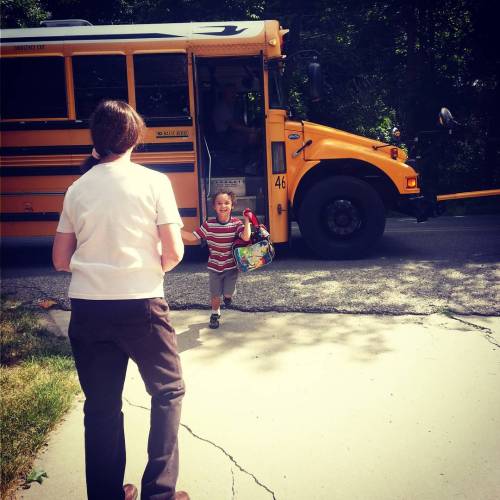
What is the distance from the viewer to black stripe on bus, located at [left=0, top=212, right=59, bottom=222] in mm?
6852

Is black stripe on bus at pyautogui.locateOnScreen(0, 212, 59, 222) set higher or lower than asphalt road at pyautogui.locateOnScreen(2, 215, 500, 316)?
higher

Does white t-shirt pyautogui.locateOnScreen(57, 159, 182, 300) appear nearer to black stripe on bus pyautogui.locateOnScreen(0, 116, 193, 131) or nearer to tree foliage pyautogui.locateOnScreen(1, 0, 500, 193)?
black stripe on bus pyautogui.locateOnScreen(0, 116, 193, 131)

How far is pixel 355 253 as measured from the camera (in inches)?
265

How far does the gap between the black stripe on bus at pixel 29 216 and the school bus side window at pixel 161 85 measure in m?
1.63

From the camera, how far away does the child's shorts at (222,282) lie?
446cm

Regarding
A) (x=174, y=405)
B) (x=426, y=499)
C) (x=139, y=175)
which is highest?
(x=139, y=175)

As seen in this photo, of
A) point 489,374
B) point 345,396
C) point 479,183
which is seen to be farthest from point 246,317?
point 479,183

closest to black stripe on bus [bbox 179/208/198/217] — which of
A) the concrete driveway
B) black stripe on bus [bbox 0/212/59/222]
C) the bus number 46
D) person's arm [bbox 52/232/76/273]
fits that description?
the bus number 46

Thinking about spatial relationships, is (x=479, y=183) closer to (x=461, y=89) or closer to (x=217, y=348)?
(x=461, y=89)

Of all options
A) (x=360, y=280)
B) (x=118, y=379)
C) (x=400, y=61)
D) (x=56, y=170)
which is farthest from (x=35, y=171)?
(x=400, y=61)

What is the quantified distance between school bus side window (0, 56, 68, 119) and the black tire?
9.89ft

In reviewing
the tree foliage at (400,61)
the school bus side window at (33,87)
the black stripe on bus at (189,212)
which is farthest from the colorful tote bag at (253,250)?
the tree foliage at (400,61)

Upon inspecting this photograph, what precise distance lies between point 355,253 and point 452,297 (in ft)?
6.39

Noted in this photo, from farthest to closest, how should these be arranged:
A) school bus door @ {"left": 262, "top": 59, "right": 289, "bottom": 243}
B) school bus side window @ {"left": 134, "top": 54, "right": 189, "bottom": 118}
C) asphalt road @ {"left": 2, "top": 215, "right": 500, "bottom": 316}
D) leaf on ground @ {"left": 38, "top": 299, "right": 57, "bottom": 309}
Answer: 1. school bus door @ {"left": 262, "top": 59, "right": 289, "bottom": 243}
2. school bus side window @ {"left": 134, "top": 54, "right": 189, "bottom": 118}
3. leaf on ground @ {"left": 38, "top": 299, "right": 57, "bottom": 309}
4. asphalt road @ {"left": 2, "top": 215, "right": 500, "bottom": 316}
